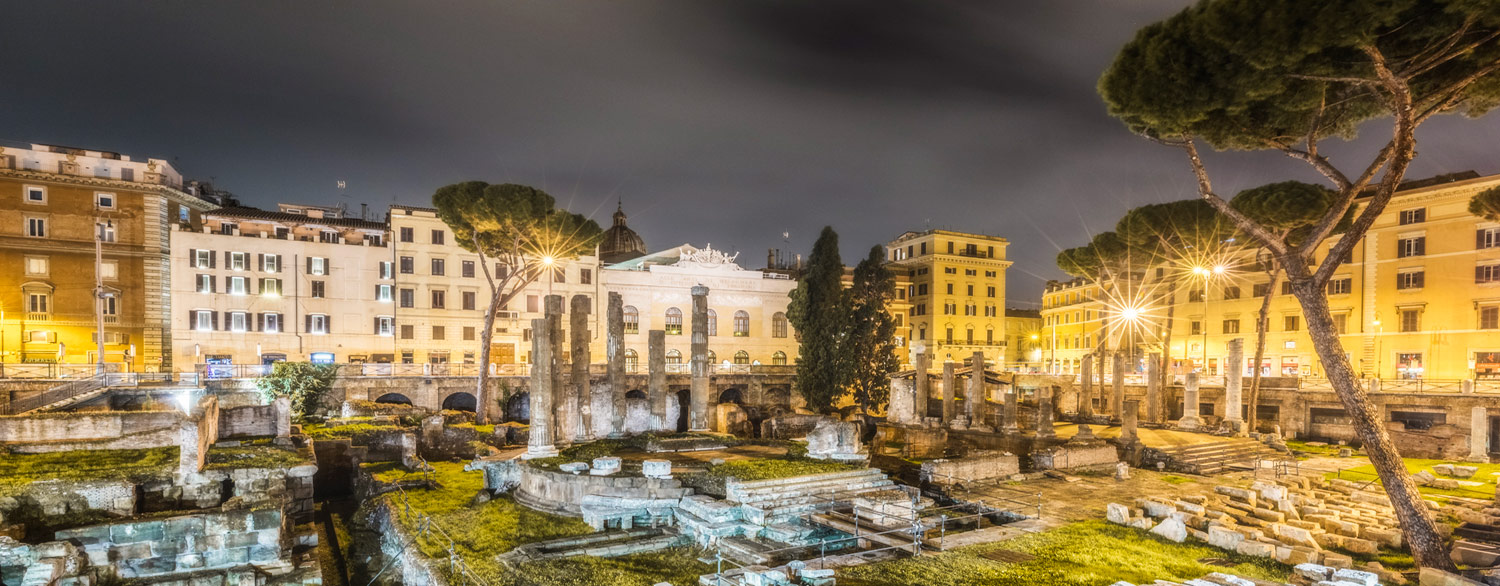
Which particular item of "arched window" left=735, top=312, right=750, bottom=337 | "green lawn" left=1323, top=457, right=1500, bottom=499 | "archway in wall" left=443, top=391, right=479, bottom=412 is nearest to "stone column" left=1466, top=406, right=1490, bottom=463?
"green lawn" left=1323, top=457, right=1500, bottom=499

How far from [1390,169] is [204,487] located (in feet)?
78.9

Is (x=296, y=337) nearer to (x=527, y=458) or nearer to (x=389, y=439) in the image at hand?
(x=389, y=439)

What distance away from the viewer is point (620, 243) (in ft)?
195

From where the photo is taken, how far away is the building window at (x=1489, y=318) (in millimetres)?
33719

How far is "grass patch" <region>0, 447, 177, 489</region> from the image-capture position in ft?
47.3

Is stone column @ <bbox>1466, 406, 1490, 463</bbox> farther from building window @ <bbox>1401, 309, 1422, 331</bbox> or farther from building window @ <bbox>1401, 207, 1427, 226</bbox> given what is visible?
building window @ <bbox>1401, 207, 1427, 226</bbox>

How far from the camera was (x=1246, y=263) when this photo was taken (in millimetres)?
43406

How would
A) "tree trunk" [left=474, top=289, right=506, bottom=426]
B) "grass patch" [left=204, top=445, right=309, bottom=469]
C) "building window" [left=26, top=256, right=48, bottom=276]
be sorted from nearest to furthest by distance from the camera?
"grass patch" [left=204, top=445, right=309, bottom=469] < "tree trunk" [left=474, top=289, right=506, bottom=426] < "building window" [left=26, top=256, right=48, bottom=276]

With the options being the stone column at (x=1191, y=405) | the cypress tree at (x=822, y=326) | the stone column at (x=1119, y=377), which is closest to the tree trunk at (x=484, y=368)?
the cypress tree at (x=822, y=326)

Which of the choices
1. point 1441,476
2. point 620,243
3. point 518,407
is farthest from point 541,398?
point 620,243

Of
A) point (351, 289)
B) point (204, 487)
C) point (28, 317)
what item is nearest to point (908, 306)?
point (351, 289)

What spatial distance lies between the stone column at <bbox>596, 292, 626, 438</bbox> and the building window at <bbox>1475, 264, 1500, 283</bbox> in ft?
131

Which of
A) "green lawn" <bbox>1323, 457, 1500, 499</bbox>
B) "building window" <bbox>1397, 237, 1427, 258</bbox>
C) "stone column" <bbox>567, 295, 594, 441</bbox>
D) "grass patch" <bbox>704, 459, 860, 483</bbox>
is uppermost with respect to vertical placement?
"building window" <bbox>1397, 237, 1427, 258</bbox>

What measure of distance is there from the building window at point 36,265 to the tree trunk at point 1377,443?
51.1 meters
